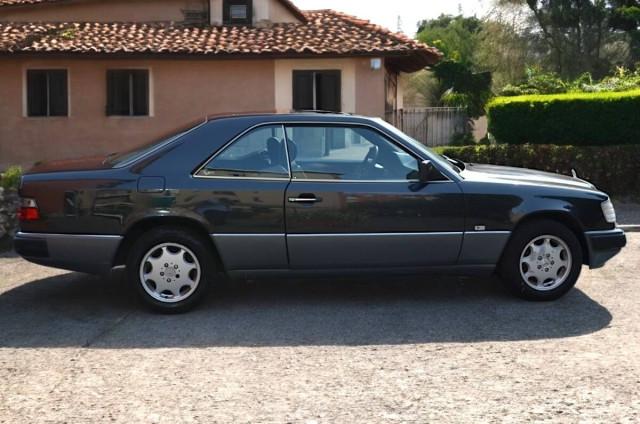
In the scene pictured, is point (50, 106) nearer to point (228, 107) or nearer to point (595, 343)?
point (228, 107)

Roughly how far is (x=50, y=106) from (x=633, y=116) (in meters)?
12.3

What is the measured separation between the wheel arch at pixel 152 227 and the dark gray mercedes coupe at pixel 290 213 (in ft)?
0.04

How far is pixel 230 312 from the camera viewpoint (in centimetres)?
668

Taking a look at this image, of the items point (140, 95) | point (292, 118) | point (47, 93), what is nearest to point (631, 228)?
point (292, 118)

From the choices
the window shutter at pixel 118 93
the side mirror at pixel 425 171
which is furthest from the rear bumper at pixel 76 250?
the window shutter at pixel 118 93

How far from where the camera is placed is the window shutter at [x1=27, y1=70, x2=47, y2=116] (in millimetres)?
18406

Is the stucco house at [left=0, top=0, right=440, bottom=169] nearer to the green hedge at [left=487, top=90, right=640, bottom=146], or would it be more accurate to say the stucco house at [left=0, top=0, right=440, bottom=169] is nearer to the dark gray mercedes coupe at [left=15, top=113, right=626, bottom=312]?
the green hedge at [left=487, top=90, right=640, bottom=146]

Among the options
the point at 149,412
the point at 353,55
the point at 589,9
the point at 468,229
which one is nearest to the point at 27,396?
the point at 149,412

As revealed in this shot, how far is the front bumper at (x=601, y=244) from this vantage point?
684cm

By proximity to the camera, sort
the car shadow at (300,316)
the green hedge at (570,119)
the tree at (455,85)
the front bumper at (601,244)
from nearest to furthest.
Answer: the car shadow at (300,316), the front bumper at (601,244), the green hedge at (570,119), the tree at (455,85)

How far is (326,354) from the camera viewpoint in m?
5.50

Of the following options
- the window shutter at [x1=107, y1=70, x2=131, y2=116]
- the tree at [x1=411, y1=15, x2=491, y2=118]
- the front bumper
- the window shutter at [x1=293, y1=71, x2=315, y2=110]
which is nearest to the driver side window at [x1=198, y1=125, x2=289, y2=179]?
the front bumper

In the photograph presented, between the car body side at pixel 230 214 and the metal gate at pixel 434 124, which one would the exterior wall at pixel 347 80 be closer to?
the metal gate at pixel 434 124

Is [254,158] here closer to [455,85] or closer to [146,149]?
[146,149]
